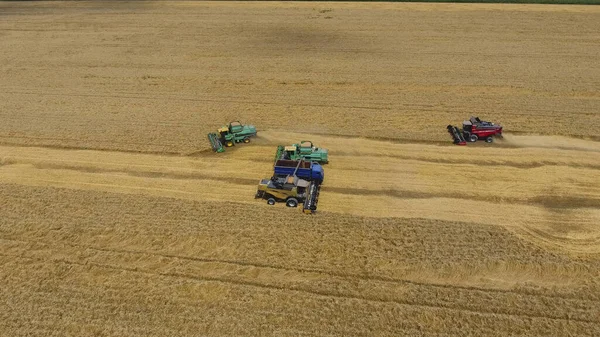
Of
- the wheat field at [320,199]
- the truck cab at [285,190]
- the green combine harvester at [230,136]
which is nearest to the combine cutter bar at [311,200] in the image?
the truck cab at [285,190]

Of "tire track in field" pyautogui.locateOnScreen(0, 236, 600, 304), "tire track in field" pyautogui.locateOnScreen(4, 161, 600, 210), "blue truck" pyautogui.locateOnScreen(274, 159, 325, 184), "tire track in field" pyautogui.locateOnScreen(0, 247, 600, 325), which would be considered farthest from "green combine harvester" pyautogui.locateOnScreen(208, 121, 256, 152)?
"tire track in field" pyautogui.locateOnScreen(0, 247, 600, 325)

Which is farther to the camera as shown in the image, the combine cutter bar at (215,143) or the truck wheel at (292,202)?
the combine cutter bar at (215,143)

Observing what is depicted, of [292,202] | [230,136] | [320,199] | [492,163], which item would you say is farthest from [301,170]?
[492,163]

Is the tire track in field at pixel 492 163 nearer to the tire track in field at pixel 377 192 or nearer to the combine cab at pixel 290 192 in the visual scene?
the tire track in field at pixel 377 192

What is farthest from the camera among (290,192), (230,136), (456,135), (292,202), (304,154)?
(456,135)

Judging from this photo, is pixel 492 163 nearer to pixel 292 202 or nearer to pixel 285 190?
pixel 292 202

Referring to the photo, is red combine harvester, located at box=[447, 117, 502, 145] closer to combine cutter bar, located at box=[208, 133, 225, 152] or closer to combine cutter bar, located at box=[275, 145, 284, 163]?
combine cutter bar, located at box=[275, 145, 284, 163]
